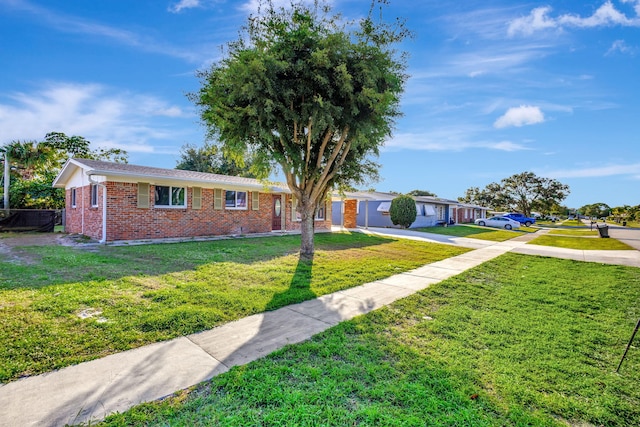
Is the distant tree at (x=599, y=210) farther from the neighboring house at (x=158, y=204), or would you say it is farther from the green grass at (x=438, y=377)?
the green grass at (x=438, y=377)

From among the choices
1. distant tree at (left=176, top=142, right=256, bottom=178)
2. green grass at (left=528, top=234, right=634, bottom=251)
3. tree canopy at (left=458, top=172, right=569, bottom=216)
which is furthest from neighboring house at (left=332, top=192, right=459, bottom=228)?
tree canopy at (left=458, top=172, right=569, bottom=216)

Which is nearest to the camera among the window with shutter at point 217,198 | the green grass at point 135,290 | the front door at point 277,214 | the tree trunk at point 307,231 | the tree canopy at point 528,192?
the green grass at point 135,290

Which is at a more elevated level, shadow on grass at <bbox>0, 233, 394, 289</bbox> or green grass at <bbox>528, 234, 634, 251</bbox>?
shadow on grass at <bbox>0, 233, 394, 289</bbox>

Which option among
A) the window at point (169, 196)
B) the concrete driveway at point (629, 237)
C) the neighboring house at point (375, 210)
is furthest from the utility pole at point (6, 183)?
the concrete driveway at point (629, 237)

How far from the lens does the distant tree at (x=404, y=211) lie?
956 inches

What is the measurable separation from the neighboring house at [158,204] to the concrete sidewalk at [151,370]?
9522 mm

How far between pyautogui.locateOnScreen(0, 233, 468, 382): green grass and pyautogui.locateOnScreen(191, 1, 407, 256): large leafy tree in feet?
9.02

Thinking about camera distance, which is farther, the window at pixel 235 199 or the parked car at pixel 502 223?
the parked car at pixel 502 223

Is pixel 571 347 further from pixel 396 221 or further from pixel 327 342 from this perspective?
pixel 396 221

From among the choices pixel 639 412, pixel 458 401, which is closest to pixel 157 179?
pixel 458 401

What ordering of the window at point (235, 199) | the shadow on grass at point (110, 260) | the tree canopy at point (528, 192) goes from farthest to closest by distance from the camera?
the tree canopy at point (528, 192), the window at point (235, 199), the shadow on grass at point (110, 260)

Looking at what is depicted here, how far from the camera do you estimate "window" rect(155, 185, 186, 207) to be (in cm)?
1308

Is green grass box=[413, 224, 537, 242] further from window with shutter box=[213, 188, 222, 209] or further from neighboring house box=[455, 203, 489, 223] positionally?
window with shutter box=[213, 188, 222, 209]

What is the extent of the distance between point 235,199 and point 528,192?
197 feet
